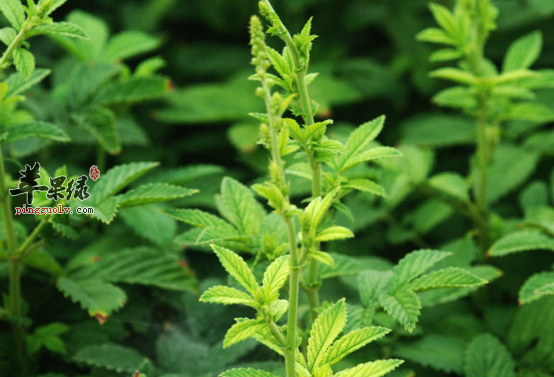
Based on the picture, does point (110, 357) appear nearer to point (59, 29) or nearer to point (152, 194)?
point (152, 194)

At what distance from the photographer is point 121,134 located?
1.94 m

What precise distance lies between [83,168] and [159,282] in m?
0.71

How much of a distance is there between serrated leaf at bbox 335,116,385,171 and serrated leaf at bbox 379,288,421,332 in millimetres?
258

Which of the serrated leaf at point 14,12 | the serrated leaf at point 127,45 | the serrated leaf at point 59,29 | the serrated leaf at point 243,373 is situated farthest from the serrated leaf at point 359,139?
the serrated leaf at point 127,45

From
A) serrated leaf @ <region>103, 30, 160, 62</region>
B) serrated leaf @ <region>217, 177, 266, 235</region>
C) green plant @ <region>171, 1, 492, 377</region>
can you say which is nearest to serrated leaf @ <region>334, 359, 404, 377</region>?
green plant @ <region>171, 1, 492, 377</region>

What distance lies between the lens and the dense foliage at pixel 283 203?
40.0 inches

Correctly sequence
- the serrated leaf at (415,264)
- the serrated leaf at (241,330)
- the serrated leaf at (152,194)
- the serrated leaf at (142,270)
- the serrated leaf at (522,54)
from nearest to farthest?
the serrated leaf at (241,330) < the serrated leaf at (415,264) < the serrated leaf at (152,194) < the serrated leaf at (142,270) < the serrated leaf at (522,54)

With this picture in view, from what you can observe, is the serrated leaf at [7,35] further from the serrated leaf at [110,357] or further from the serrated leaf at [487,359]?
the serrated leaf at [487,359]

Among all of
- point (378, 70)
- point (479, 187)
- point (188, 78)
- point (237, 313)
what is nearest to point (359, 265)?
point (237, 313)

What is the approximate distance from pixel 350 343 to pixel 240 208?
399mm

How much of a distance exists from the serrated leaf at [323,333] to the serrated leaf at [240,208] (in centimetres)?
30

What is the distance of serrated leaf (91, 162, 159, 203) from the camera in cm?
130

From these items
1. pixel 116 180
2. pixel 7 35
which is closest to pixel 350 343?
pixel 116 180

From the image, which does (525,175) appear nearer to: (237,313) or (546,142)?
(546,142)
